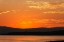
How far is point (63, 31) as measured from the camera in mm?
110000
